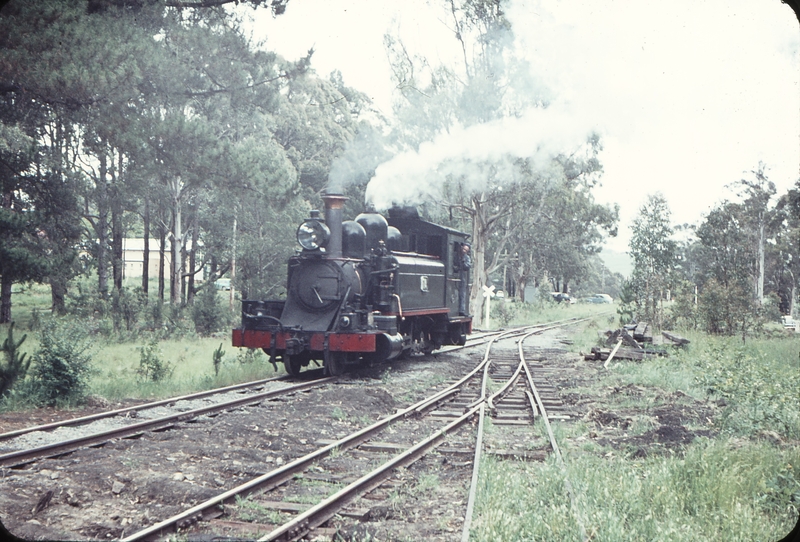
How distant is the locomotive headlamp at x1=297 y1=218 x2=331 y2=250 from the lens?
1184 cm

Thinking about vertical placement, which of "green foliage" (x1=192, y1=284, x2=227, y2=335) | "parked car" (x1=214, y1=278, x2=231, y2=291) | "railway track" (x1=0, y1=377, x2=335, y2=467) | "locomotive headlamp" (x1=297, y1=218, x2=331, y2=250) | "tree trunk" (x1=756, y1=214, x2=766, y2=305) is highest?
"tree trunk" (x1=756, y1=214, x2=766, y2=305)

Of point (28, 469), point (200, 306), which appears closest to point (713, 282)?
point (200, 306)

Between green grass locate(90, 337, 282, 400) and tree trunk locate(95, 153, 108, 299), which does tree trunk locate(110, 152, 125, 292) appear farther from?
green grass locate(90, 337, 282, 400)

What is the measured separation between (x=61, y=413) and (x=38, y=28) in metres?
5.79

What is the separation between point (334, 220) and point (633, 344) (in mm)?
8486

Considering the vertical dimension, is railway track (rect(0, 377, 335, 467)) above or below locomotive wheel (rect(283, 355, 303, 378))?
below

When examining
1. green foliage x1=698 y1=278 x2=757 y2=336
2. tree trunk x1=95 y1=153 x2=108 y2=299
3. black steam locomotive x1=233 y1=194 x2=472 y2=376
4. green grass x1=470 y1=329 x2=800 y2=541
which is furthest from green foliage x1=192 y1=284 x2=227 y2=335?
green grass x1=470 y1=329 x2=800 y2=541

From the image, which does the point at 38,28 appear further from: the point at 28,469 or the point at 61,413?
the point at 28,469

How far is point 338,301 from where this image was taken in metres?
11.7

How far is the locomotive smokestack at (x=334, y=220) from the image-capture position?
39.1 feet

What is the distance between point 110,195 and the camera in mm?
26047

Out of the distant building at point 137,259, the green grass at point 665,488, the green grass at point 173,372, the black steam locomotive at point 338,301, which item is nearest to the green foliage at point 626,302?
the black steam locomotive at point 338,301

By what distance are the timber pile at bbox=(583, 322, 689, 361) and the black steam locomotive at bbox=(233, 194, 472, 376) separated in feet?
16.0

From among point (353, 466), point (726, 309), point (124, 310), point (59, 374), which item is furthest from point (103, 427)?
point (726, 309)
